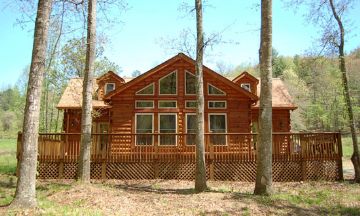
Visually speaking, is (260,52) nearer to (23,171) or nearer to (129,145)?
(23,171)

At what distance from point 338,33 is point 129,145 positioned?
1065cm

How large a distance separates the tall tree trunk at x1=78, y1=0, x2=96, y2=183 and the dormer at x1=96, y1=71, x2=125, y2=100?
8917 millimetres

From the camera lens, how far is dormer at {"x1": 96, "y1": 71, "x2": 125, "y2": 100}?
800 inches

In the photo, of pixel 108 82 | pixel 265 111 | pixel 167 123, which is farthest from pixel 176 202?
pixel 108 82

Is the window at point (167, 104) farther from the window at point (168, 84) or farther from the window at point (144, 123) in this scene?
the window at point (144, 123)

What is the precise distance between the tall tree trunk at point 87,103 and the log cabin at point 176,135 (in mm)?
2274

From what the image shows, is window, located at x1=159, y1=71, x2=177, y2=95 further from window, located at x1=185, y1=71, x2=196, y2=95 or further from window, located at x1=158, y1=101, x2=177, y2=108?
window, located at x1=185, y1=71, x2=196, y2=95

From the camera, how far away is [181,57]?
16.9m

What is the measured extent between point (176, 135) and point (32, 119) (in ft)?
27.9

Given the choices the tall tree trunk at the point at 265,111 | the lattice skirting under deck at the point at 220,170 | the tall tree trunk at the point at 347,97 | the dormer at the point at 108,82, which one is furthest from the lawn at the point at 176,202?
the dormer at the point at 108,82

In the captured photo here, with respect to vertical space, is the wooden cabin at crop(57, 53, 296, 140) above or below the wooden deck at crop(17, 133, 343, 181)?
above

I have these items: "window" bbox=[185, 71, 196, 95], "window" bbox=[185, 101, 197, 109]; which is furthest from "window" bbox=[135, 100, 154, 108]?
"window" bbox=[185, 71, 196, 95]

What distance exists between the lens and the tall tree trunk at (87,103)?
35.9 feet

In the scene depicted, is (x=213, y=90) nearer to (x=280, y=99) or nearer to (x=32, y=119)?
(x=280, y=99)
